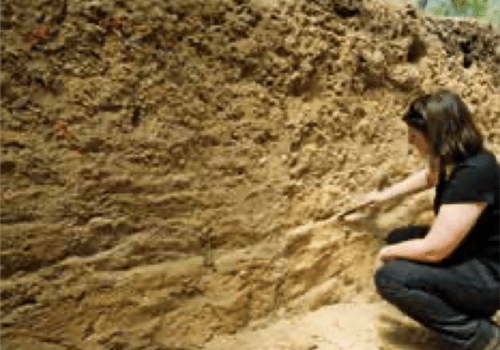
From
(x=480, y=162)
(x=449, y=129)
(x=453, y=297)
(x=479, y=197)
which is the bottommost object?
(x=453, y=297)

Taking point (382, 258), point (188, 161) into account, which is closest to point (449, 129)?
point (382, 258)

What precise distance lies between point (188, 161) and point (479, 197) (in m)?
1.09

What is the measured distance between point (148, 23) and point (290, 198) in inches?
37.1

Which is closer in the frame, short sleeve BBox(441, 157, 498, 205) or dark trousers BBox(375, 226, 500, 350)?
short sleeve BBox(441, 157, 498, 205)

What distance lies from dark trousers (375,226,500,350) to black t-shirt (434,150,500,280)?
0.14ft

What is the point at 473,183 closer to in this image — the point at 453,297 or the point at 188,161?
the point at 453,297

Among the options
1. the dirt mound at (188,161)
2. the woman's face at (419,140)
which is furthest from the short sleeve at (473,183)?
the dirt mound at (188,161)

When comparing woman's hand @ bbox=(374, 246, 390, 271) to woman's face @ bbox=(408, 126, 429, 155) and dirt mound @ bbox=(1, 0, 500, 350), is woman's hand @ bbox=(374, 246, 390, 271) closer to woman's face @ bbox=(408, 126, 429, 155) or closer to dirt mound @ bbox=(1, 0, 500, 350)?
dirt mound @ bbox=(1, 0, 500, 350)

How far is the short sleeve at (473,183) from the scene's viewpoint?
6.70 feet

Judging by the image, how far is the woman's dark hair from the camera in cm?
212

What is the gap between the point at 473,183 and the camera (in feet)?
6.70

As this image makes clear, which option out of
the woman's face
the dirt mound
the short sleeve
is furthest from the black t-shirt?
the dirt mound

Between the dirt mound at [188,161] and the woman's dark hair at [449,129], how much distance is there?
528 millimetres

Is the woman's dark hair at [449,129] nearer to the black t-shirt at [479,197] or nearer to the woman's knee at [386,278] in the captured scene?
the black t-shirt at [479,197]
